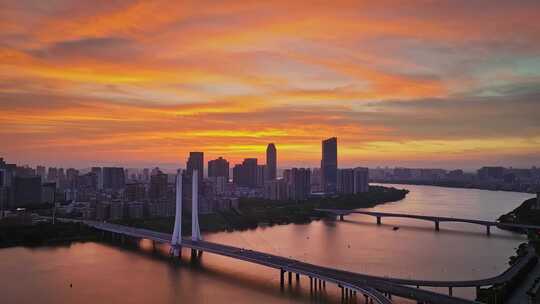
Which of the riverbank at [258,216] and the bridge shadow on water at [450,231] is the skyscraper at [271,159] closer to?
the riverbank at [258,216]

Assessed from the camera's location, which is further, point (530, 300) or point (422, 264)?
point (422, 264)

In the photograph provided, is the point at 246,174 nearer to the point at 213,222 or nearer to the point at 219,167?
the point at 219,167

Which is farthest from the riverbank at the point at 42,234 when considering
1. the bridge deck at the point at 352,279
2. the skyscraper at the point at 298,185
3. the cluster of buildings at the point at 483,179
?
the cluster of buildings at the point at 483,179

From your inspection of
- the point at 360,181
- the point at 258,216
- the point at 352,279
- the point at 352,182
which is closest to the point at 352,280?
the point at 352,279

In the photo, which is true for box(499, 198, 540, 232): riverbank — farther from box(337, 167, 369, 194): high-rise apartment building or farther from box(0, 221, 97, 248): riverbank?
box(337, 167, 369, 194): high-rise apartment building

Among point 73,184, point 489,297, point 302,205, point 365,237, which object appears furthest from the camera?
point 73,184

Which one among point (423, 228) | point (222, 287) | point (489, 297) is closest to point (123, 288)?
point (222, 287)

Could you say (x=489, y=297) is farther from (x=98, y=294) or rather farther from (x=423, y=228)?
(x=423, y=228)

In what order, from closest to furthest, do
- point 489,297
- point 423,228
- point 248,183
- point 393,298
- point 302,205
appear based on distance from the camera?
point 489,297 → point 393,298 → point 423,228 → point 302,205 → point 248,183
